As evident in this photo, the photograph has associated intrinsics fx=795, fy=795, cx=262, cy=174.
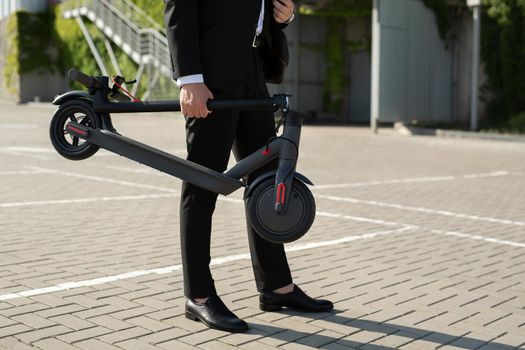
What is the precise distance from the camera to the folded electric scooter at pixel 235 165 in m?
3.62

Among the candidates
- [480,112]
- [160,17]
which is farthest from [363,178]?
[160,17]

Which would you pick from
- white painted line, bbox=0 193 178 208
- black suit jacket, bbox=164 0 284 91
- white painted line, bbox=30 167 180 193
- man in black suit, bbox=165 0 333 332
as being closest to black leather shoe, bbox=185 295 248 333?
man in black suit, bbox=165 0 333 332

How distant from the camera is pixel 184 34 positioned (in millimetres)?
3662

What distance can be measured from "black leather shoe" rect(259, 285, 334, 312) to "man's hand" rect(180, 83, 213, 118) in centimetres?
104

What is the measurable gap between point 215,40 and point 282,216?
90 cm

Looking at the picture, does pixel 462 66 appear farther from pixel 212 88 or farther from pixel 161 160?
pixel 161 160

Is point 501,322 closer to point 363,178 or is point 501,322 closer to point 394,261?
point 394,261

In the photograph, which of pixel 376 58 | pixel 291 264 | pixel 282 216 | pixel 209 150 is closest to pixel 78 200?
pixel 291 264

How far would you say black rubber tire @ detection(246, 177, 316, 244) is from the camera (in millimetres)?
3613

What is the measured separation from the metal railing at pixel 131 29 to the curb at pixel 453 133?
30.7 feet

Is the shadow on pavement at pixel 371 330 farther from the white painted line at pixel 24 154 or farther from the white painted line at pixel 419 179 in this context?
the white painted line at pixel 24 154

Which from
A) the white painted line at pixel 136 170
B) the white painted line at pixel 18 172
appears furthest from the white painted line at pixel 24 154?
the white painted line at pixel 18 172

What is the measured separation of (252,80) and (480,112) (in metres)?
19.6

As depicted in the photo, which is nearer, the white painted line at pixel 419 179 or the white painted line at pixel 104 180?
the white painted line at pixel 104 180
